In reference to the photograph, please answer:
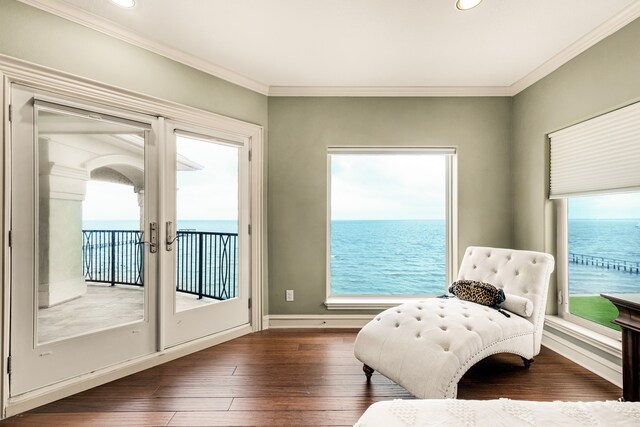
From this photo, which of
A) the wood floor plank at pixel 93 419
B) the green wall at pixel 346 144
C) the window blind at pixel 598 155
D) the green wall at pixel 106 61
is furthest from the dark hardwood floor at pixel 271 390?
the green wall at pixel 106 61

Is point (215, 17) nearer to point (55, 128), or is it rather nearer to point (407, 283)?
point (55, 128)

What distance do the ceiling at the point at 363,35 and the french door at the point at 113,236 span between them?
2.13 feet

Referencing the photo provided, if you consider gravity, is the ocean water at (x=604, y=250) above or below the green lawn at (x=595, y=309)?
above

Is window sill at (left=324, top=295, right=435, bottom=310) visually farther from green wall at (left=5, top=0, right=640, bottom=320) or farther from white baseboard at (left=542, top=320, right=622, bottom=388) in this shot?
→ white baseboard at (left=542, top=320, right=622, bottom=388)

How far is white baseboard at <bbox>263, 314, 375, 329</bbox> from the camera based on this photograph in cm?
330

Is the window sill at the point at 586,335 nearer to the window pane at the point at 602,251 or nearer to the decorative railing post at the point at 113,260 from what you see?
the window pane at the point at 602,251

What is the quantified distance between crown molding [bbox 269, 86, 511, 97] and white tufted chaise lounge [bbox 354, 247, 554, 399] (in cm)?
169

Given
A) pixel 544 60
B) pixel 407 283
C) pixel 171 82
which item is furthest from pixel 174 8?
pixel 407 283

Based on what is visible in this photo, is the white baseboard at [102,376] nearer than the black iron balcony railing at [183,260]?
Yes

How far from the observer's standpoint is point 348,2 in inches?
78.1

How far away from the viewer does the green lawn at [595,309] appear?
93.3 inches

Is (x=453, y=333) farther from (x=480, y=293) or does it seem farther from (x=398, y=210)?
(x=398, y=210)

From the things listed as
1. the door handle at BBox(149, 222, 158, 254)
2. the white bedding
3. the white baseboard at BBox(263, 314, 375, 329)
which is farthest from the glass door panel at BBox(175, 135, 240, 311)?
the white bedding

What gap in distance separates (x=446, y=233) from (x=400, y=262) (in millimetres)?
1459
